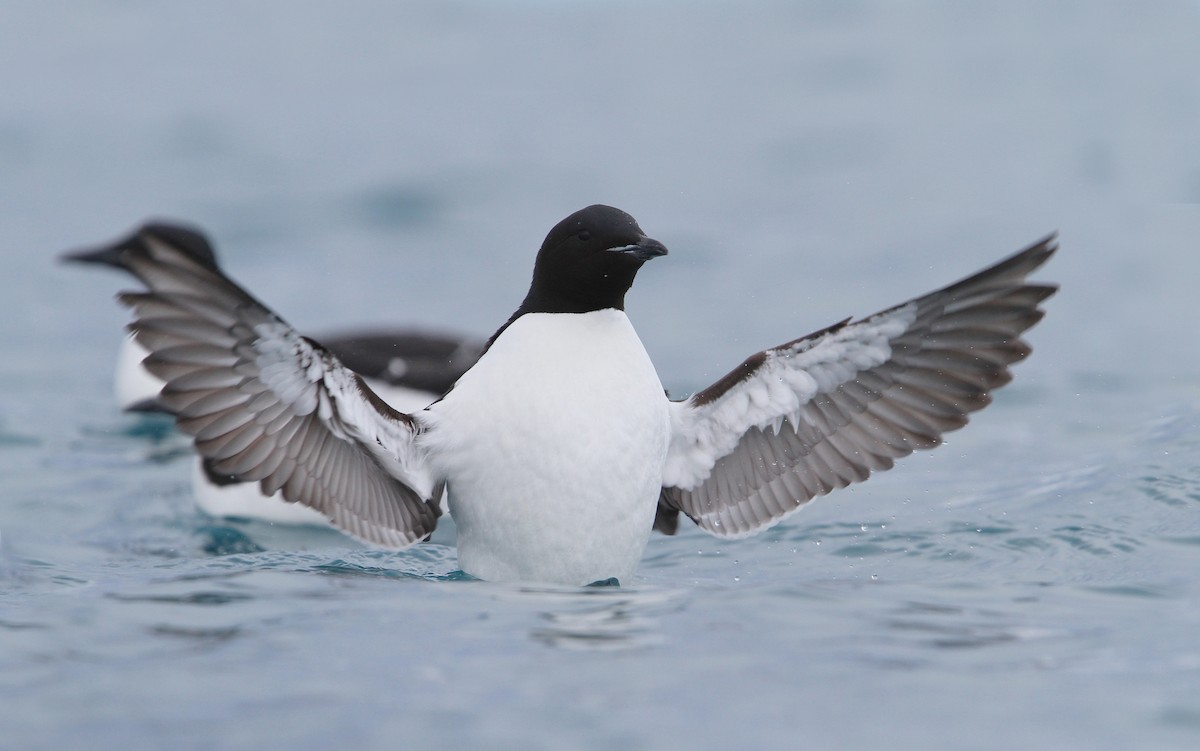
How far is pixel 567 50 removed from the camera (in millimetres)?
22938

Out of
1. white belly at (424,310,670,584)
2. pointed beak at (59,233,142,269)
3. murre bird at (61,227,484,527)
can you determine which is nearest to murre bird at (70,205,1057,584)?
white belly at (424,310,670,584)

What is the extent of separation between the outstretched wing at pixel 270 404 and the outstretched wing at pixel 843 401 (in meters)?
0.98

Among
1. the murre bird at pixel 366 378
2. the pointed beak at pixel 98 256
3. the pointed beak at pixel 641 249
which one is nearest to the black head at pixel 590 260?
the pointed beak at pixel 641 249

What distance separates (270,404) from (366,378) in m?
3.43

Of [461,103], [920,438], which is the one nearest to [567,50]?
[461,103]

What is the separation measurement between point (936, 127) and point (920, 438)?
43.3 ft

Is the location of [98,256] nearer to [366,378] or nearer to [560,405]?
[366,378]

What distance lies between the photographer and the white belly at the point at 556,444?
4.56 metres

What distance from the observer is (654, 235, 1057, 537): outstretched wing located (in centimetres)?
478

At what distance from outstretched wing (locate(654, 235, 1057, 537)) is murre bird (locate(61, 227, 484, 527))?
1.84 metres

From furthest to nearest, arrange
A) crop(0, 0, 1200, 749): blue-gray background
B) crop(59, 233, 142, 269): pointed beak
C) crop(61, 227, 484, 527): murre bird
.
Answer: crop(59, 233, 142, 269): pointed beak < crop(61, 227, 484, 527): murre bird < crop(0, 0, 1200, 749): blue-gray background

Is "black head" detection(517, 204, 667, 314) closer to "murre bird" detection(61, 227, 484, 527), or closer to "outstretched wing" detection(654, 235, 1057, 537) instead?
"outstretched wing" detection(654, 235, 1057, 537)

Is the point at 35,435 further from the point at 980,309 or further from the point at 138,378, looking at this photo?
the point at 980,309

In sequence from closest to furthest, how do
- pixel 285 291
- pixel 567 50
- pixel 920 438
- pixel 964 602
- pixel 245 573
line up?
pixel 964 602 → pixel 245 573 → pixel 920 438 → pixel 285 291 → pixel 567 50
